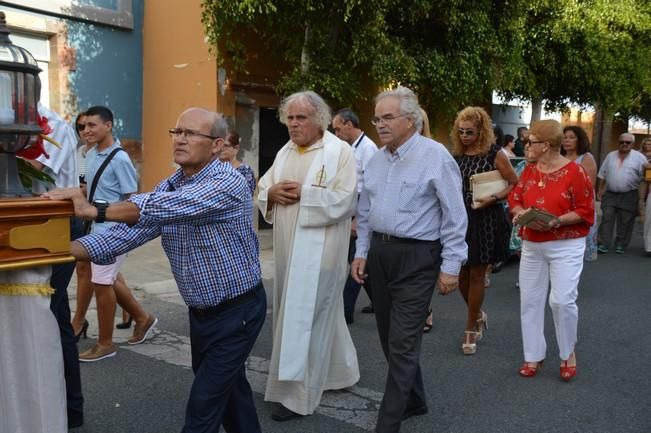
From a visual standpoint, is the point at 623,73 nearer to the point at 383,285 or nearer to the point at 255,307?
the point at 383,285

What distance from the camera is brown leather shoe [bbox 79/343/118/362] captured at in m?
4.78

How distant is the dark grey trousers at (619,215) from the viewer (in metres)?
10.7

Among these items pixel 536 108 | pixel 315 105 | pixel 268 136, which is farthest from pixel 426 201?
pixel 536 108

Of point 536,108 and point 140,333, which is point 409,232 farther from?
point 536,108

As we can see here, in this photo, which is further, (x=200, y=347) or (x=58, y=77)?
(x=58, y=77)

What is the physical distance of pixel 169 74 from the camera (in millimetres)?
10984

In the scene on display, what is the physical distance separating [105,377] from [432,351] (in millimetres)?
2518

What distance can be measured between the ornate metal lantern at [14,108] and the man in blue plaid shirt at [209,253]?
39 centimetres

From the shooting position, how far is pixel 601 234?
10852mm

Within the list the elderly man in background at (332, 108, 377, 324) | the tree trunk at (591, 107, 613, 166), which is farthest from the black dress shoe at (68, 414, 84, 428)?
the tree trunk at (591, 107, 613, 166)

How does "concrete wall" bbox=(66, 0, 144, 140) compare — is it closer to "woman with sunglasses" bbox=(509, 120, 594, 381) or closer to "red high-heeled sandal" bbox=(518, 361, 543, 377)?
"woman with sunglasses" bbox=(509, 120, 594, 381)

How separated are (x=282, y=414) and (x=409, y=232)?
1346 mm

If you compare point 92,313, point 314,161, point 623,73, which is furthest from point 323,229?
point 623,73

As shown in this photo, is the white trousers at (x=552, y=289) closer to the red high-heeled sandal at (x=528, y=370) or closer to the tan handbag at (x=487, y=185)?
the red high-heeled sandal at (x=528, y=370)
